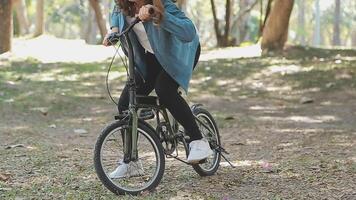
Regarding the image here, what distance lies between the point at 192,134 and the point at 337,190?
3.59ft

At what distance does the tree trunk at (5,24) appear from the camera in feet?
40.9

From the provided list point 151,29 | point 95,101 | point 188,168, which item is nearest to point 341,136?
point 188,168

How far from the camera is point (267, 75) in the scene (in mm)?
12094

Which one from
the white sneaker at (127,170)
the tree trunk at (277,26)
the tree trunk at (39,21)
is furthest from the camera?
the tree trunk at (39,21)

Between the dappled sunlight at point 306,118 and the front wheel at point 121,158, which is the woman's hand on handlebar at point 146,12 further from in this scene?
the dappled sunlight at point 306,118

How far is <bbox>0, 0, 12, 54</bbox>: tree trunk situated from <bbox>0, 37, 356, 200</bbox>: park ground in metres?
0.36

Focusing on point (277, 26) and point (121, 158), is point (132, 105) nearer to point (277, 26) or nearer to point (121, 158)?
point (121, 158)

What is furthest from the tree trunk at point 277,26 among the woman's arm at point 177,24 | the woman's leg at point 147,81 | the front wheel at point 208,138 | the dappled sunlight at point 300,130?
the woman's arm at point 177,24

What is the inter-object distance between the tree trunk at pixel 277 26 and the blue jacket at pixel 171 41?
10148 mm

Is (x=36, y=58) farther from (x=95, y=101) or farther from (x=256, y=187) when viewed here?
(x=256, y=187)

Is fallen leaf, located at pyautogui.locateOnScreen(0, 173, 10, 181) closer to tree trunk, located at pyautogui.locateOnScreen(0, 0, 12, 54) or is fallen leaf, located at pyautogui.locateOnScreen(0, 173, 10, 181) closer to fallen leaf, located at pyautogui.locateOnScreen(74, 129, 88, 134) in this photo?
fallen leaf, located at pyautogui.locateOnScreen(74, 129, 88, 134)

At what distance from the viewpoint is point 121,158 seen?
4398 mm

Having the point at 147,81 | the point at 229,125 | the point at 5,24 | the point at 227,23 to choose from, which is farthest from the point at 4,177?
the point at 227,23

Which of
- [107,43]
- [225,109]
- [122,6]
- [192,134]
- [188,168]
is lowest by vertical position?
[225,109]
